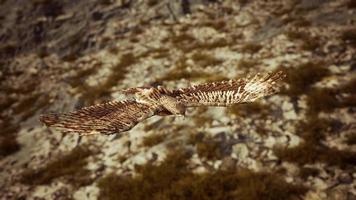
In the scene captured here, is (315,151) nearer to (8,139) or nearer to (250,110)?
(250,110)

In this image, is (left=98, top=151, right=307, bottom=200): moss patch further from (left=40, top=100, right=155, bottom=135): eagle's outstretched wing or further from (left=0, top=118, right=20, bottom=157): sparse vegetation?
(left=40, top=100, right=155, bottom=135): eagle's outstretched wing

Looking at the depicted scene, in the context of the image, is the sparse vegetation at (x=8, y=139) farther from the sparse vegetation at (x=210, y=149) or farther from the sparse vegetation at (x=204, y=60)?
the sparse vegetation at (x=204, y=60)

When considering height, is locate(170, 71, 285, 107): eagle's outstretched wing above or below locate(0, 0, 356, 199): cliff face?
above

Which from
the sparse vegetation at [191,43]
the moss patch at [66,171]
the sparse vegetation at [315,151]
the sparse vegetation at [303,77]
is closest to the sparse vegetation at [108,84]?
the sparse vegetation at [191,43]

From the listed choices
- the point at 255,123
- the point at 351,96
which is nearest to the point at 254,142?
the point at 255,123

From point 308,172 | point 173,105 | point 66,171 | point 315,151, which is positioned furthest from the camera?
point 66,171

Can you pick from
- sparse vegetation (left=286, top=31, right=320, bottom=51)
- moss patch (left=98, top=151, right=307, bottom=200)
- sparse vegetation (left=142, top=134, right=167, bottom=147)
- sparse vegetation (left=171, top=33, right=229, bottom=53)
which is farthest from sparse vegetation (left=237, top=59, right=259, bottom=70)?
moss patch (left=98, top=151, right=307, bottom=200)

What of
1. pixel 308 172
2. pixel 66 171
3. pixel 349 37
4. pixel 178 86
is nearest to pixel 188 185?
pixel 308 172
